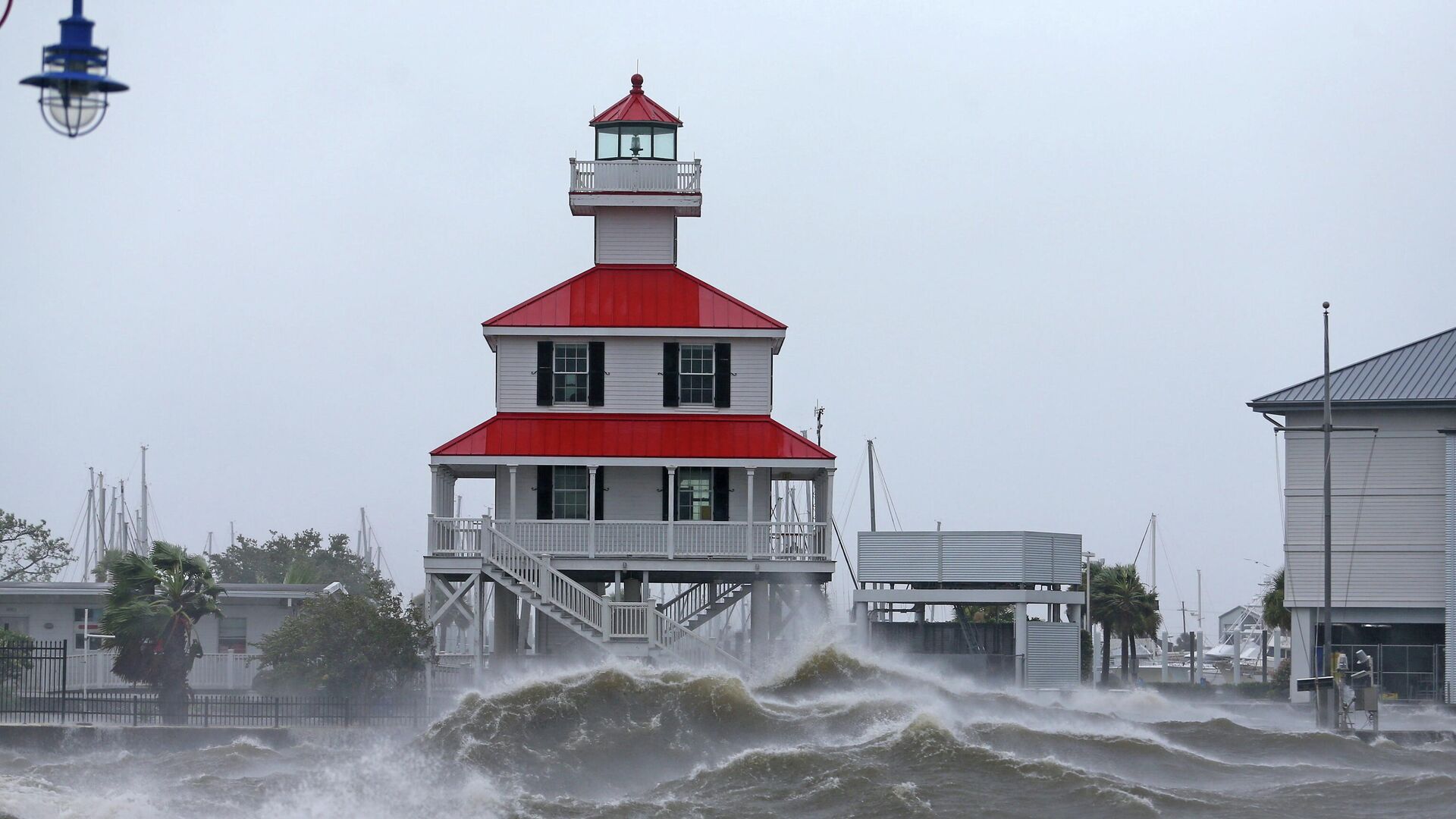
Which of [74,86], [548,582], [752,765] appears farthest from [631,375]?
[74,86]

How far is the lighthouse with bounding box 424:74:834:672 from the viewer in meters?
41.4

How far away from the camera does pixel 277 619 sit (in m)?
54.1

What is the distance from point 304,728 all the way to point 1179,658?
375ft

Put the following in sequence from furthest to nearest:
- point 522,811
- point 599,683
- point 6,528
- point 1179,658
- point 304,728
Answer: point 1179,658, point 6,528, point 304,728, point 599,683, point 522,811

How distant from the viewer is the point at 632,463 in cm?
4178

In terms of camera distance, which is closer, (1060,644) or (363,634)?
(363,634)

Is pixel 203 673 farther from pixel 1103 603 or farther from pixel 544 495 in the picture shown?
pixel 1103 603

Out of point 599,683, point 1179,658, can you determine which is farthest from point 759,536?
point 1179,658

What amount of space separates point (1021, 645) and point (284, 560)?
149 ft

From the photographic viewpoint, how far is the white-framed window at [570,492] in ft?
142

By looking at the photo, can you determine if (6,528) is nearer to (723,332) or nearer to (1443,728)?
(723,332)

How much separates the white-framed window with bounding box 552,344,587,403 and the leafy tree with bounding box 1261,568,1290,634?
108 ft

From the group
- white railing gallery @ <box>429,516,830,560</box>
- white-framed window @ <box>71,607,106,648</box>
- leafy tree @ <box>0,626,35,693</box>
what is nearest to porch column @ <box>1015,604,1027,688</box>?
white railing gallery @ <box>429,516,830,560</box>

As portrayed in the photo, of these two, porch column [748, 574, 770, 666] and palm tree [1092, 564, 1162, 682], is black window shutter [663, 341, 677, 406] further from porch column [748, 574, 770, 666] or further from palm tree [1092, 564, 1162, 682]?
palm tree [1092, 564, 1162, 682]
